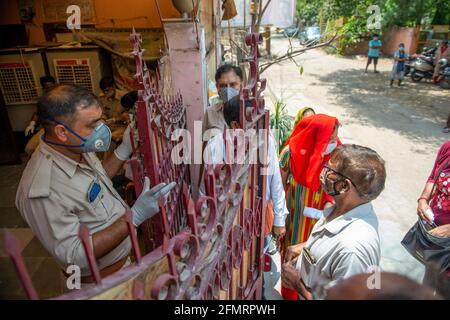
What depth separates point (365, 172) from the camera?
1615 mm

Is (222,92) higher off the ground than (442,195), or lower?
higher

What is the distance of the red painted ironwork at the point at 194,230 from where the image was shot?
2.78 ft

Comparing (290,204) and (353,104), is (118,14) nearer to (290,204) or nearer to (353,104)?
(290,204)

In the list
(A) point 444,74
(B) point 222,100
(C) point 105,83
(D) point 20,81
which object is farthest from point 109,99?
(A) point 444,74

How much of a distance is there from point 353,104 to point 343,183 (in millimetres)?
9480

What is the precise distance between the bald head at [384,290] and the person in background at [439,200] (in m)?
1.76

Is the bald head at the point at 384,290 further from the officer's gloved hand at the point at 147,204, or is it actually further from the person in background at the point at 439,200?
the person in background at the point at 439,200

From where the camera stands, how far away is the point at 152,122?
5.89ft

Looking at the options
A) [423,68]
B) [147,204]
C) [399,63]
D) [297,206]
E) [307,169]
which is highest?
[147,204]

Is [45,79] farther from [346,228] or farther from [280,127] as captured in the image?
[346,228]

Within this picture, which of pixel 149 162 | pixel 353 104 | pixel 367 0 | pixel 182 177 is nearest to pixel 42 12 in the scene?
pixel 182 177

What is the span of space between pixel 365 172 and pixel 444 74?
1274 centimetres

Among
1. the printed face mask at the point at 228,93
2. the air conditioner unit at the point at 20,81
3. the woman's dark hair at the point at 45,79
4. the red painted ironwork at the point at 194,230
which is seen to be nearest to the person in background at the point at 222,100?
the printed face mask at the point at 228,93
